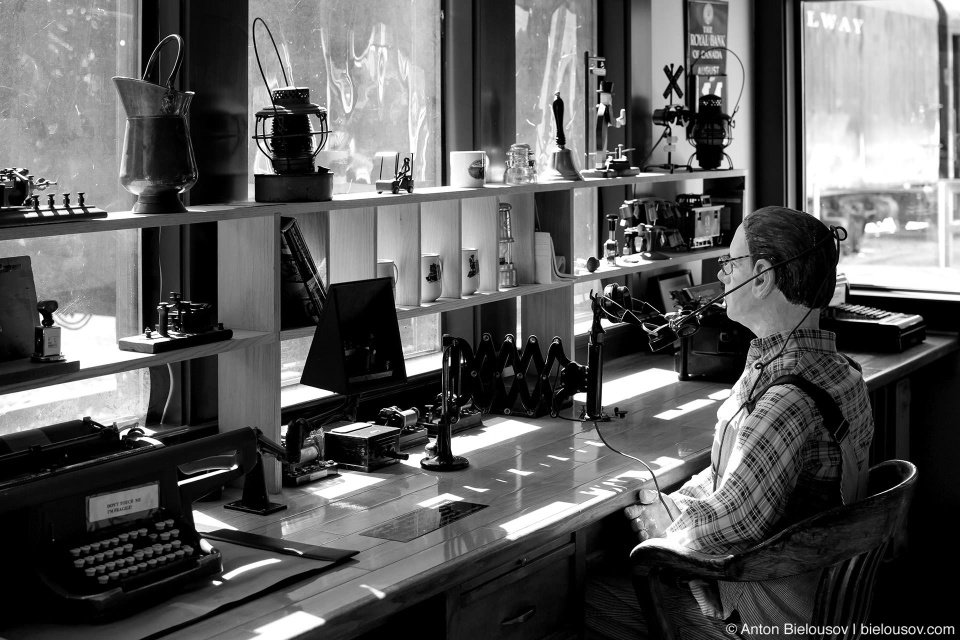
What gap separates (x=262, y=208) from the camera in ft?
8.96

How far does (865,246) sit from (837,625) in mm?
3598

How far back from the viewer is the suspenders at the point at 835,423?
251 cm

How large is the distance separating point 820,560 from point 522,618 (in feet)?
2.30

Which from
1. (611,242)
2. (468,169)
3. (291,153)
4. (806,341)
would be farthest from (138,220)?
(611,242)

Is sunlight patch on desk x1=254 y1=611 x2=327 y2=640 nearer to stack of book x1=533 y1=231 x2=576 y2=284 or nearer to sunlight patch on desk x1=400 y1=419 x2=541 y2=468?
sunlight patch on desk x1=400 y1=419 x2=541 y2=468

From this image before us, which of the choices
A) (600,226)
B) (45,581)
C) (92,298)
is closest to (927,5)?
(600,226)

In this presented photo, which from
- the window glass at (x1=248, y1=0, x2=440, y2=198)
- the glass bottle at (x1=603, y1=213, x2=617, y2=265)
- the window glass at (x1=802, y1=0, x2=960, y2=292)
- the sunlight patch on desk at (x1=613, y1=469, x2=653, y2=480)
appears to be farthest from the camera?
the window glass at (x1=802, y1=0, x2=960, y2=292)

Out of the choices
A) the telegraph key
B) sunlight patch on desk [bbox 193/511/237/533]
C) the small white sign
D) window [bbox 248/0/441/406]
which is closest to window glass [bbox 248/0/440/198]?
window [bbox 248/0/441/406]

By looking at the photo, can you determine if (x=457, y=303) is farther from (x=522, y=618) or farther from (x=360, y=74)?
(x=522, y=618)

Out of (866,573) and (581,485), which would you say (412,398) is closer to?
(581,485)

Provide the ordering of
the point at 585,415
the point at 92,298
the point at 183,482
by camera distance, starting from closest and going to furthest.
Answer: the point at 183,482 < the point at 92,298 < the point at 585,415

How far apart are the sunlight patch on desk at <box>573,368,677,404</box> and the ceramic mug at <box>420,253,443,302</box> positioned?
0.77m

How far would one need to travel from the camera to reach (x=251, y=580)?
2209 millimetres

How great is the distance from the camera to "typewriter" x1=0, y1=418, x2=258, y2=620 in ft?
6.63
